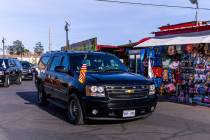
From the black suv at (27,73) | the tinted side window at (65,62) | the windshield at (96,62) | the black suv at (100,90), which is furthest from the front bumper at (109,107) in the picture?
the black suv at (27,73)

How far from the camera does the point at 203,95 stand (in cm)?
1330

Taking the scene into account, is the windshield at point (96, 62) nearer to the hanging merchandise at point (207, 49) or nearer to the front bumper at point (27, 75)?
the hanging merchandise at point (207, 49)

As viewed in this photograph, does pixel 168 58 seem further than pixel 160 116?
Yes

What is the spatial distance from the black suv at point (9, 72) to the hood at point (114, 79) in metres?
13.6

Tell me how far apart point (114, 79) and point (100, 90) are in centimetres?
49

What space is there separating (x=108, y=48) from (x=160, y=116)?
19.3m

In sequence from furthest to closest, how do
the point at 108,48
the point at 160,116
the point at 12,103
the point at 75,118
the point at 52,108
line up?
the point at 108,48
the point at 12,103
the point at 52,108
the point at 160,116
the point at 75,118

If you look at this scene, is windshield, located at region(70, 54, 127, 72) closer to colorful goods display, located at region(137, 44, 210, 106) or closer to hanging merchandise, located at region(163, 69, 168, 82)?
colorful goods display, located at region(137, 44, 210, 106)

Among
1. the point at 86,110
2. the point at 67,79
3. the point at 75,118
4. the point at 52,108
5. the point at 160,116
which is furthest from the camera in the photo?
the point at 52,108

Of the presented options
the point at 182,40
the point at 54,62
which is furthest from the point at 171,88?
the point at 54,62

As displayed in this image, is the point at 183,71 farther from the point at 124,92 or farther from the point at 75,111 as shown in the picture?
the point at 75,111

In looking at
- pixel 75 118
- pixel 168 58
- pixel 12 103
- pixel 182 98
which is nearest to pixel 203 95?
pixel 182 98

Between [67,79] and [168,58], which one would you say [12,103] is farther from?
[168,58]

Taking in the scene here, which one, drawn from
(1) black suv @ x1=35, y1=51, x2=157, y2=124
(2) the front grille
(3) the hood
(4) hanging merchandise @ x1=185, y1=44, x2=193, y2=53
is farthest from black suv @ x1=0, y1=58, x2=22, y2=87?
(2) the front grille
